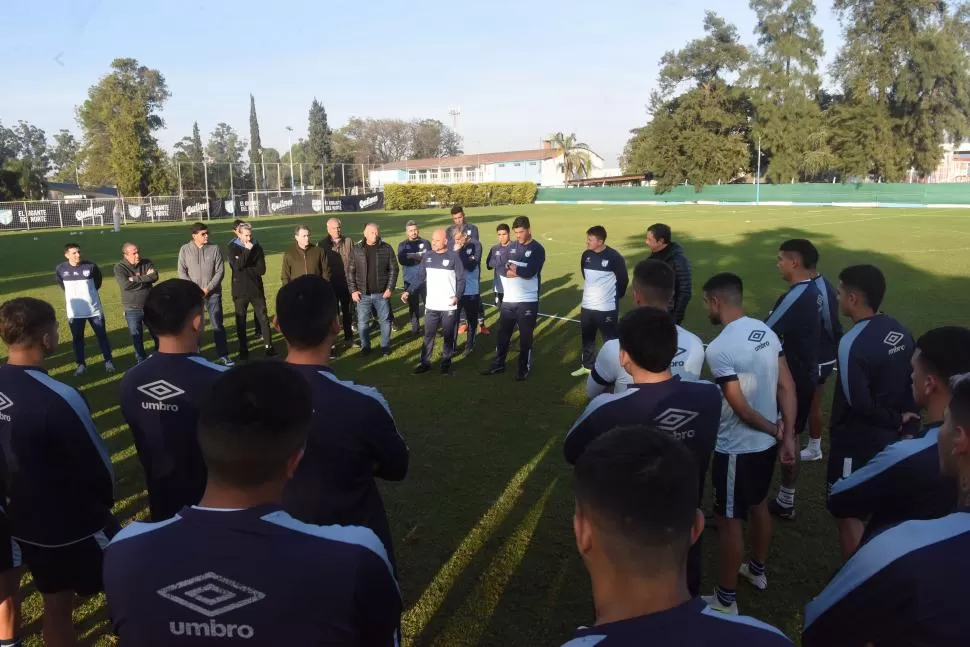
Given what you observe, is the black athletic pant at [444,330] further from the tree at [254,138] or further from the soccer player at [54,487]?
the tree at [254,138]

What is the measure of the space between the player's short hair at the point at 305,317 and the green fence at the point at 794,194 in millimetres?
54033

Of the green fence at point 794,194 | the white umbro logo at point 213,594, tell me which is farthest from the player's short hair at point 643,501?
the green fence at point 794,194

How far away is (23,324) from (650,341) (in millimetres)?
3279

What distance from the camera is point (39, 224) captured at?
44406mm

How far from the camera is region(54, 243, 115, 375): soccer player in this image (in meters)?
9.34

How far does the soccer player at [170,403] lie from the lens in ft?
11.0

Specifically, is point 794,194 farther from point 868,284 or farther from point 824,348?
point 868,284

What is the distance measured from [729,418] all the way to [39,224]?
172ft

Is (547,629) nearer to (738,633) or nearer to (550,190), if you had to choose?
(738,633)

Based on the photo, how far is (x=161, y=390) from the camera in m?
3.35

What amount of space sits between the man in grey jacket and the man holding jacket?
0.27 m

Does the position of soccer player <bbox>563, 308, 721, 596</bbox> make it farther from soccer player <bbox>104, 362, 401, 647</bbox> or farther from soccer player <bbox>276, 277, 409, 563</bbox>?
soccer player <bbox>104, 362, 401, 647</bbox>

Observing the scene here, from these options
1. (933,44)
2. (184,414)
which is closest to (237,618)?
(184,414)

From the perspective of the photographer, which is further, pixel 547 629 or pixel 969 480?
pixel 547 629
